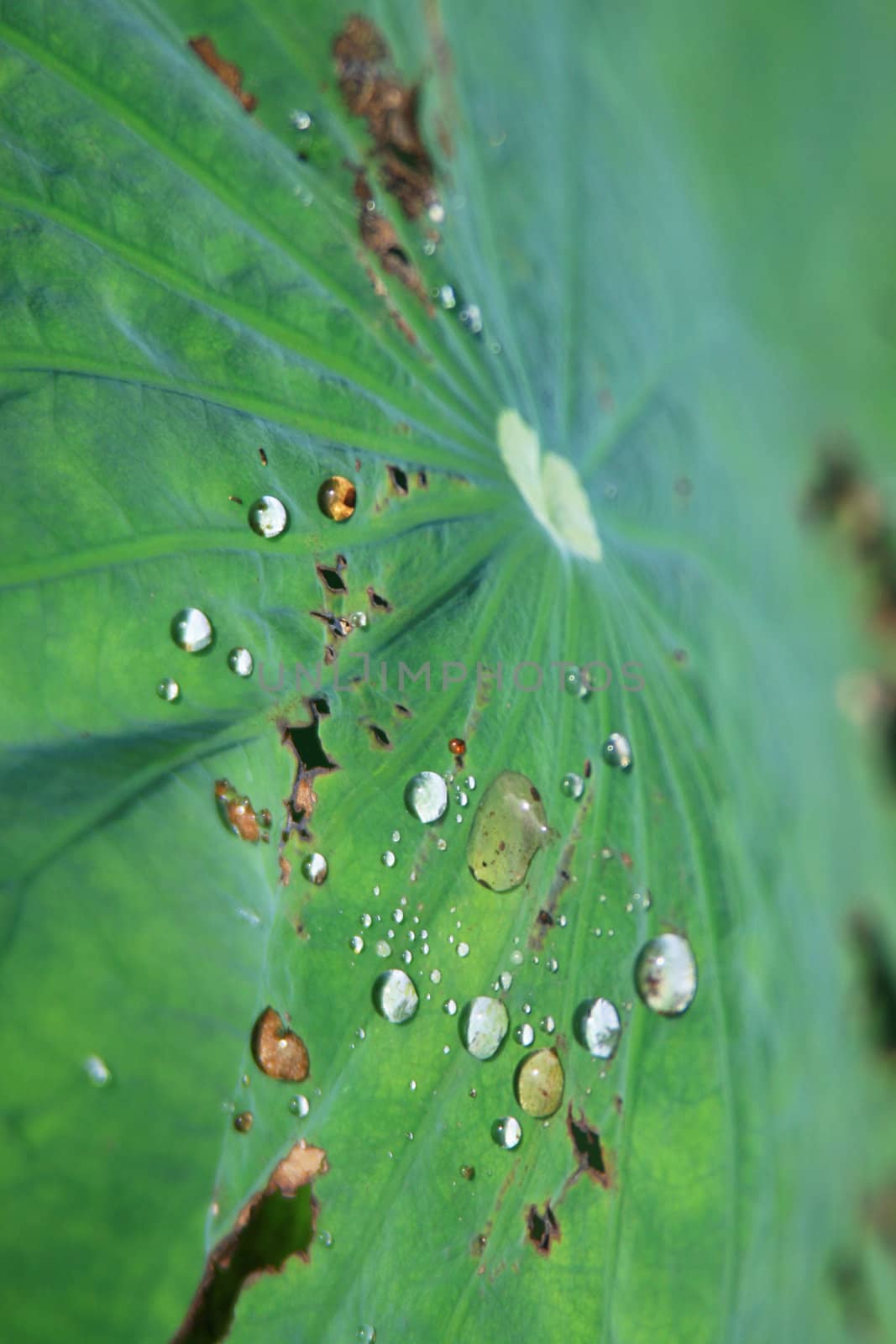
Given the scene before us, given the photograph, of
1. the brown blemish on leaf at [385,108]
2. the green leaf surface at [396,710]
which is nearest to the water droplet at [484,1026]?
the green leaf surface at [396,710]

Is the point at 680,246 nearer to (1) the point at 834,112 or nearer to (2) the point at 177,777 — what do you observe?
(1) the point at 834,112

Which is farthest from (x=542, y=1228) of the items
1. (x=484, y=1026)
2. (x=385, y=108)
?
(x=385, y=108)

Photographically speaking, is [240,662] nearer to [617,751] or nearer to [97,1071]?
[97,1071]

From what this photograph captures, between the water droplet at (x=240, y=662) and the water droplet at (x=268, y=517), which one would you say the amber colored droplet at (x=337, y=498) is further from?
the water droplet at (x=240, y=662)

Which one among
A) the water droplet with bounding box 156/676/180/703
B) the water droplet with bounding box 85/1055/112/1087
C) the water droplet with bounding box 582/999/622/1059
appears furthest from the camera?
the water droplet with bounding box 582/999/622/1059

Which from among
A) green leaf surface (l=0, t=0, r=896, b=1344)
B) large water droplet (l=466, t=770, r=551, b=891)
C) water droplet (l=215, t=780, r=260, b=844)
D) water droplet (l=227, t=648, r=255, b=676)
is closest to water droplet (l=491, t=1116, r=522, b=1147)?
green leaf surface (l=0, t=0, r=896, b=1344)

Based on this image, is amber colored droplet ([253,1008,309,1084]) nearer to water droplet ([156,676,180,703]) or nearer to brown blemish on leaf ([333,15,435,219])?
water droplet ([156,676,180,703])
